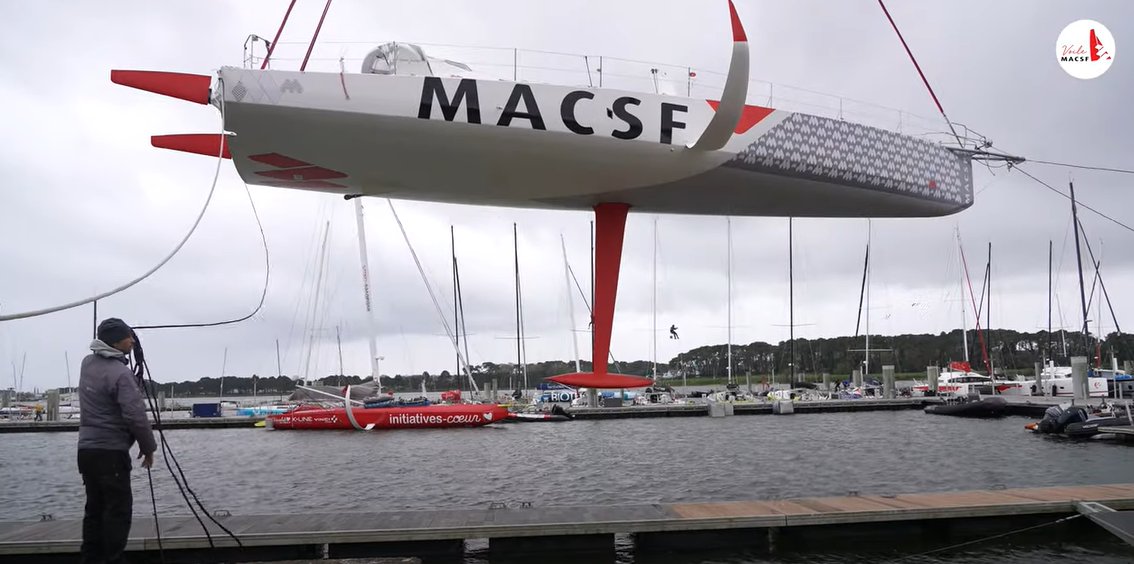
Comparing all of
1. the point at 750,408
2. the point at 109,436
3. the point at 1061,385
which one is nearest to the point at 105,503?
the point at 109,436

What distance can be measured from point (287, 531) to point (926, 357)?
88.4 metres

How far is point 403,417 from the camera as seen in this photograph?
32781 millimetres

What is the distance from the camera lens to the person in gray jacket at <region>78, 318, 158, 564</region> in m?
4.79

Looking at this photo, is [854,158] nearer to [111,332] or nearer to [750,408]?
[111,332]

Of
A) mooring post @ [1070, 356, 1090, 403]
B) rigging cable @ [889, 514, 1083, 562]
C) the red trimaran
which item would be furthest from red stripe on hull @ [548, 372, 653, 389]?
mooring post @ [1070, 356, 1090, 403]

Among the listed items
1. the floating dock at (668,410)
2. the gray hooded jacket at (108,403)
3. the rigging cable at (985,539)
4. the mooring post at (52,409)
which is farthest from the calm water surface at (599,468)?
the mooring post at (52,409)

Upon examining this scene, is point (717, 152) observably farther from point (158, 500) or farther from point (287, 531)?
point (158, 500)

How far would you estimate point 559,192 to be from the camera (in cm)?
1040

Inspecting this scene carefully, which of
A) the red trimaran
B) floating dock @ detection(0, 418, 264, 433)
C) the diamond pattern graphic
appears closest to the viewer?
the red trimaran

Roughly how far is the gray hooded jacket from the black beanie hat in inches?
1.6

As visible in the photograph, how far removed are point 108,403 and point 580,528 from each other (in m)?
4.74

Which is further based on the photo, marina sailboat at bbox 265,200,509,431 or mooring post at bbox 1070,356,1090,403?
marina sailboat at bbox 265,200,509,431

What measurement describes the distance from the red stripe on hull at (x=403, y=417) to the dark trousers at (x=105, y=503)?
28099 millimetres

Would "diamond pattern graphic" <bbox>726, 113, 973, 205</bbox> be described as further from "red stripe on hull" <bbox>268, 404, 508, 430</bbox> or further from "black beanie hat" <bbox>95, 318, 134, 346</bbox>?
"red stripe on hull" <bbox>268, 404, 508, 430</bbox>
